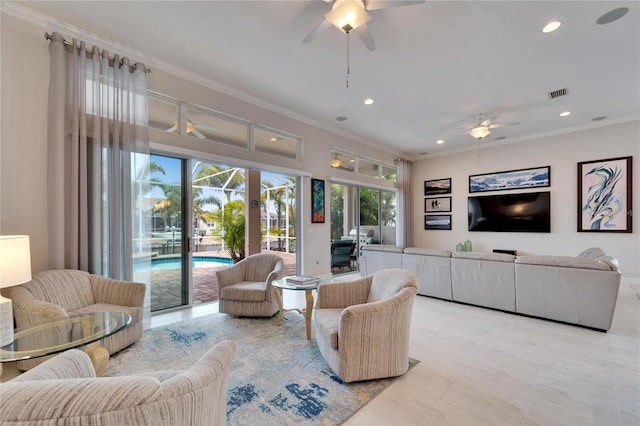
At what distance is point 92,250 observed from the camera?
292cm

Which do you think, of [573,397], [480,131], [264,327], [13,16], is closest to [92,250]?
[264,327]

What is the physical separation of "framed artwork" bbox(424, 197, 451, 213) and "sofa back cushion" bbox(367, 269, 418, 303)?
5896mm

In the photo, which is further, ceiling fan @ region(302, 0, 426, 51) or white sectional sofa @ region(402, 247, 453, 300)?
white sectional sofa @ region(402, 247, 453, 300)

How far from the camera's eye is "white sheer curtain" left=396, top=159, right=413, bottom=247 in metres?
7.82

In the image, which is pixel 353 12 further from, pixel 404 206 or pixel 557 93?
pixel 404 206

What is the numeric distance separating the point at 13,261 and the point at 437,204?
8192 millimetres

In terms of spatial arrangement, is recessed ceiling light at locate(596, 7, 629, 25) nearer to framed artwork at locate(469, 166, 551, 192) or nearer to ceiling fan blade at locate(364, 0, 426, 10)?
ceiling fan blade at locate(364, 0, 426, 10)

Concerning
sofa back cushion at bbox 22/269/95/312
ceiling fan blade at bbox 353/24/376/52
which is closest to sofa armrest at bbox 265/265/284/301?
sofa back cushion at bbox 22/269/95/312

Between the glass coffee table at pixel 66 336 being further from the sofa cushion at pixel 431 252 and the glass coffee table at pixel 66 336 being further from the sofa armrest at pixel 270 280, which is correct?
the sofa cushion at pixel 431 252

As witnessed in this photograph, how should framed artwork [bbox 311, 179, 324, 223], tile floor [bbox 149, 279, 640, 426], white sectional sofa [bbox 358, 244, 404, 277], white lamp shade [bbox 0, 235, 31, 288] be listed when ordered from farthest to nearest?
1. framed artwork [bbox 311, 179, 324, 223]
2. white sectional sofa [bbox 358, 244, 404, 277]
3. white lamp shade [bbox 0, 235, 31, 288]
4. tile floor [bbox 149, 279, 640, 426]

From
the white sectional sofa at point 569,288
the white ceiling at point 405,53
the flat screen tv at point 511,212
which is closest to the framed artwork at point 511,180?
the flat screen tv at point 511,212

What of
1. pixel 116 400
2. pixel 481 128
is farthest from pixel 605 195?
pixel 116 400

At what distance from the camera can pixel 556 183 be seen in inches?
240

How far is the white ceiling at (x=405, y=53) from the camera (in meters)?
2.62
